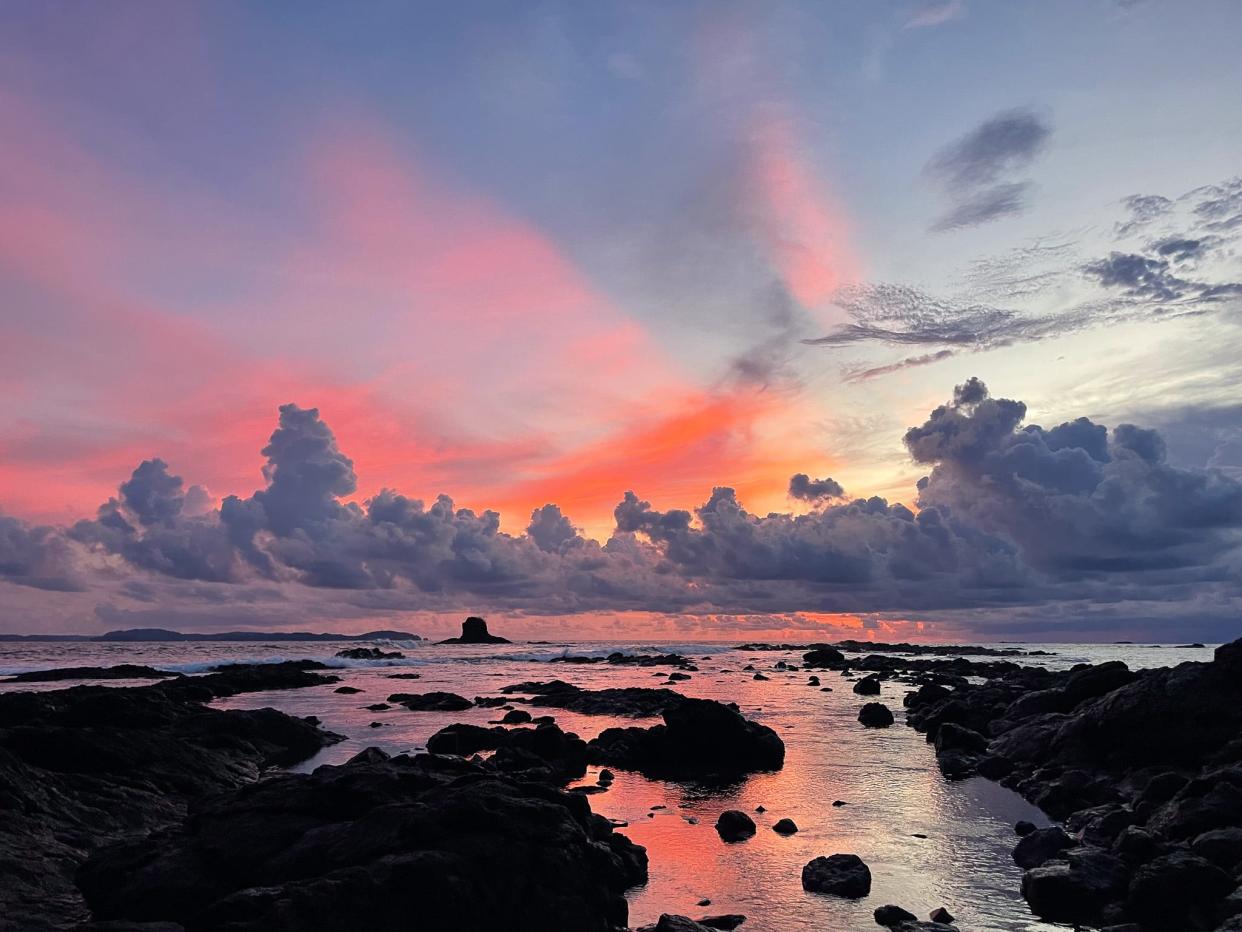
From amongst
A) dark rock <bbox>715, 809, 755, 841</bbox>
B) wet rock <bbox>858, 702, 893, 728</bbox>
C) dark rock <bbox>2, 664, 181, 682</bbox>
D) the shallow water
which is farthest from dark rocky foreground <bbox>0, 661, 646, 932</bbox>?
dark rock <bbox>2, 664, 181, 682</bbox>

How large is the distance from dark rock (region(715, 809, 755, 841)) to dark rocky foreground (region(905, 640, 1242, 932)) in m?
6.93

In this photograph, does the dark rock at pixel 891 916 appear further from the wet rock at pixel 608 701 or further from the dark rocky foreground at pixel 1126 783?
the wet rock at pixel 608 701

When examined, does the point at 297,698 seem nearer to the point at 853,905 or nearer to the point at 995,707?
the point at 995,707

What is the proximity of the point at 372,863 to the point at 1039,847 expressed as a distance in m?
16.0

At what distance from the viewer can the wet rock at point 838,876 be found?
17.5m

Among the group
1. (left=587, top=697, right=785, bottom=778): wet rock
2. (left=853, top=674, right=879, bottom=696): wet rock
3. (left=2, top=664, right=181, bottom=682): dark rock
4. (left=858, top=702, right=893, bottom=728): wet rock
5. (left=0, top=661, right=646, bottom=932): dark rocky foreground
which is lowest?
(left=2, top=664, right=181, bottom=682): dark rock

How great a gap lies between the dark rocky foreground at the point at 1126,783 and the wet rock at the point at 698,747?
7845 millimetres

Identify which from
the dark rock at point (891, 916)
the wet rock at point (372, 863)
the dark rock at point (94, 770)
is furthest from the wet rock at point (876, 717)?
the wet rock at point (372, 863)

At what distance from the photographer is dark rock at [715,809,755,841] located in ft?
74.8

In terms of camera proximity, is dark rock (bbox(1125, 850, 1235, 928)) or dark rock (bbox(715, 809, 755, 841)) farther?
dark rock (bbox(715, 809, 755, 841))

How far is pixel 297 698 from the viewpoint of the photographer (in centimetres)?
7194

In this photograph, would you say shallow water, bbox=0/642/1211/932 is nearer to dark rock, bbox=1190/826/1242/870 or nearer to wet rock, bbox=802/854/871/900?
wet rock, bbox=802/854/871/900

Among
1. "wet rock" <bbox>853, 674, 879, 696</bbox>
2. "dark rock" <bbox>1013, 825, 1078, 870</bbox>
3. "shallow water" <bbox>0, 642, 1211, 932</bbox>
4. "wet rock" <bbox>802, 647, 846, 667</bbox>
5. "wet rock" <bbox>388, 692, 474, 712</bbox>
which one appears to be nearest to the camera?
"shallow water" <bbox>0, 642, 1211, 932</bbox>

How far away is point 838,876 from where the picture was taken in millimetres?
17953
